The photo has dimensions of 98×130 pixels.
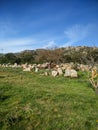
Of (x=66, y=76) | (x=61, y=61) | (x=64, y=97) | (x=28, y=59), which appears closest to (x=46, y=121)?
(x=64, y=97)

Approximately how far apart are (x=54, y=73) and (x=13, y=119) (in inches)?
329

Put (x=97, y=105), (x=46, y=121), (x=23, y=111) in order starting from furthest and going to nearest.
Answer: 1. (x=97, y=105)
2. (x=23, y=111)
3. (x=46, y=121)

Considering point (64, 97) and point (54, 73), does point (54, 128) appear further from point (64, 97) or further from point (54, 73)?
point (54, 73)

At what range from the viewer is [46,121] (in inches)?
186

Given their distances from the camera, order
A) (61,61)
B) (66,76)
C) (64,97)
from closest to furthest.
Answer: (64,97) < (66,76) < (61,61)

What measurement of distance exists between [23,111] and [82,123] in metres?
1.64

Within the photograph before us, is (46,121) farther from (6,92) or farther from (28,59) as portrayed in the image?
(28,59)

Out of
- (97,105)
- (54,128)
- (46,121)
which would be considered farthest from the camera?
(97,105)

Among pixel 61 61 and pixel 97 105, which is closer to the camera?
pixel 97 105

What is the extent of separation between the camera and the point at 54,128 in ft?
14.5

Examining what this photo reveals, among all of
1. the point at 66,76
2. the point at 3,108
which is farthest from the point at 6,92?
the point at 66,76

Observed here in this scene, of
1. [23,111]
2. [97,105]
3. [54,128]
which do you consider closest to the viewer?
[54,128]

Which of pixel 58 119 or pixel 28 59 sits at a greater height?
pixel 28 59

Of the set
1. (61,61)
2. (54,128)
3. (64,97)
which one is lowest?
(54,128)
